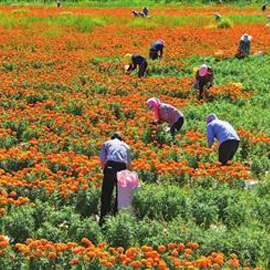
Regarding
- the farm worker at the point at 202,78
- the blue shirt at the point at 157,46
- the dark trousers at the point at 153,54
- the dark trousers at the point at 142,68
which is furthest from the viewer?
the dark trousers at the point at 153,54

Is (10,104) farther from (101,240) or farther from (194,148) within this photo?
(101,240)

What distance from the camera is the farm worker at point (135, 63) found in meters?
16.8

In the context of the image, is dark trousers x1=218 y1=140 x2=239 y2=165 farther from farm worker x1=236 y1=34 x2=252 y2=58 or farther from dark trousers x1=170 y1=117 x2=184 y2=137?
farm worker x1=236 y1=34 x2=252 y2=58

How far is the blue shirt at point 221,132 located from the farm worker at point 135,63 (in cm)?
794

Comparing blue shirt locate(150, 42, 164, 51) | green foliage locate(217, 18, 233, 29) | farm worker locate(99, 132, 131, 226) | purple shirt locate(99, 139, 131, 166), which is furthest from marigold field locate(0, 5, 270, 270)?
green foliage locate(217, 18, 233, 29)

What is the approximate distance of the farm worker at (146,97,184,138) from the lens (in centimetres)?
1056

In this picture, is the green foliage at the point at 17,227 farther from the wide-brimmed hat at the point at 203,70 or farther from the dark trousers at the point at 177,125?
the wide-brimmed hat at the point at 203,70

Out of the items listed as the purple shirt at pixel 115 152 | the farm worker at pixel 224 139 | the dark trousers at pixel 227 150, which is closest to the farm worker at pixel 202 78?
the farm worker at pixel 224 139

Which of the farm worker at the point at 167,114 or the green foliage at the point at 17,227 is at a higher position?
the farm worker at the point at 167,114

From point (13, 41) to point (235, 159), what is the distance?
16.7 meters

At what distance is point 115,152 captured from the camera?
24.4ft

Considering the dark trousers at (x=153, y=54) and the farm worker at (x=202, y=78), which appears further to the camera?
the dark trousers at (x=153, y=54)

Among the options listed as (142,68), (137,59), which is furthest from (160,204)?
(142,68)

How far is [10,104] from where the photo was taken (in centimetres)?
1333
